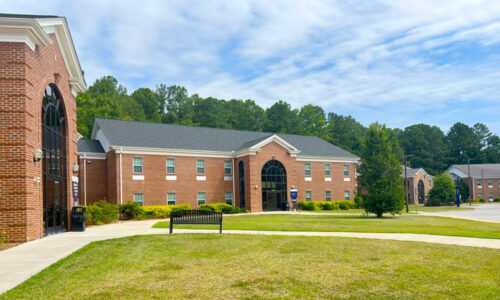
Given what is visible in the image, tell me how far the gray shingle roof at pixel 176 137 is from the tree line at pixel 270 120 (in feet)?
59.1

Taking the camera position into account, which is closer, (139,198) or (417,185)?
(139,198)

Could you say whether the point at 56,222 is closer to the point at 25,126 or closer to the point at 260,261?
the point at 25,126

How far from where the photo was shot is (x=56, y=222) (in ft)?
56.4

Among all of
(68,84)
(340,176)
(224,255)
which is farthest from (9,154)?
(340,176)

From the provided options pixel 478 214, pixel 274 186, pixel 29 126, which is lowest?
pixel 478 214

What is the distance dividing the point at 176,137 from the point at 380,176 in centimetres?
1889

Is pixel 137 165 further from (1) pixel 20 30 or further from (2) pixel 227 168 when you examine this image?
(1) pixel 20 30

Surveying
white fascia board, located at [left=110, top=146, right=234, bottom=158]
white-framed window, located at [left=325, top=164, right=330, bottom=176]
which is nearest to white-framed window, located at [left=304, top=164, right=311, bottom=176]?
white-framed window, located at [left=325, top=164, right=330, bottom=176]

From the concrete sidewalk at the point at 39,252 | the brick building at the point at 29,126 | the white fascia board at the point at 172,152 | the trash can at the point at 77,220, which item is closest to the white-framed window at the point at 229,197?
the white fascia board at the point at 172,152

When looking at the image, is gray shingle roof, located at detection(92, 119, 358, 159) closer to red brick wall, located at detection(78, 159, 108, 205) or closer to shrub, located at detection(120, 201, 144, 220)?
red brick wall, located at detection(78, 159, 108, 205)

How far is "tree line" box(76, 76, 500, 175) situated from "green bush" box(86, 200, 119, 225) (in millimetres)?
30134

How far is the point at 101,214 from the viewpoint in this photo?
24203 millimetres

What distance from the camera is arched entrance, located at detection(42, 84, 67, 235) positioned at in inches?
635

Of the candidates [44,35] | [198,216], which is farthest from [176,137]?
[44,35]
